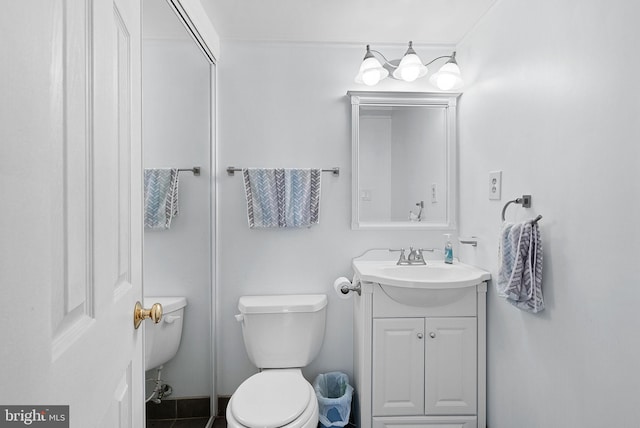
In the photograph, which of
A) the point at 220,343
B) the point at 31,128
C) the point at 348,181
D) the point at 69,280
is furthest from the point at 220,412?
the point at 31,128

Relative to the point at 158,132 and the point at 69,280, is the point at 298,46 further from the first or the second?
the point at 69,280

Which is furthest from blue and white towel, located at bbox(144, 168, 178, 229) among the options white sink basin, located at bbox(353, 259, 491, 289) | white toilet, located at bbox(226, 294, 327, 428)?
white sink basin, located at bbox(353, 259, 491, 289)

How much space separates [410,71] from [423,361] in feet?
4.99

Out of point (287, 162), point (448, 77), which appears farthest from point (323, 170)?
point (448, 77)

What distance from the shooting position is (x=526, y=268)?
1.29 m

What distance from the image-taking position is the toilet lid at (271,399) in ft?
4.50

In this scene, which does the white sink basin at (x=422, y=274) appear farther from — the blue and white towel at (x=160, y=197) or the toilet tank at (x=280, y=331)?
the blue and white towel at (x=160, y=197)

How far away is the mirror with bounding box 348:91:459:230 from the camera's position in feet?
6.91

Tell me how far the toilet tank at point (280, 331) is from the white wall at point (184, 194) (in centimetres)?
25

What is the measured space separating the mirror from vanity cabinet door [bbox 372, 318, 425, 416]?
0.65 m

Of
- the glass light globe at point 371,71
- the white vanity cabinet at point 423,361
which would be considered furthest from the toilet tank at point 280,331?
the glass light globe at point 371,71

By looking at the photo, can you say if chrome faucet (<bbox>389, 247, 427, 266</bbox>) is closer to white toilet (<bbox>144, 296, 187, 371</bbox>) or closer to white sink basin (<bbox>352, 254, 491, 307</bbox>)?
white sink basin (<bbox>352, 254, 491, 307</bbox>)

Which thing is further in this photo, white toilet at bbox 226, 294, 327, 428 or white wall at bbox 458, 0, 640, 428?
white toilet at bbox 226, 294, 327, 428

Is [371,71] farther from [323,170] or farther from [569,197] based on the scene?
[569,197]
